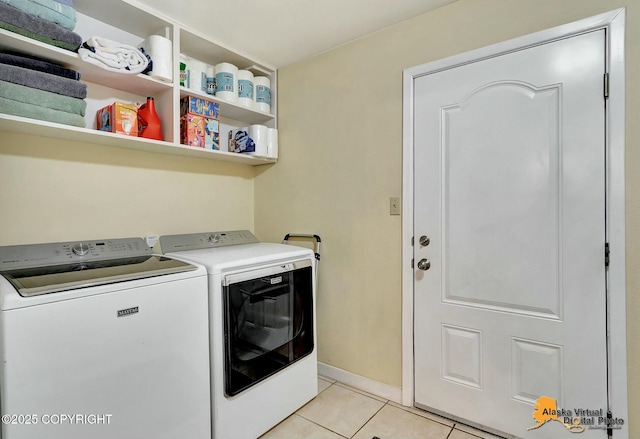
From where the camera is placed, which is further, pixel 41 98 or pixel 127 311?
pixel 41 98

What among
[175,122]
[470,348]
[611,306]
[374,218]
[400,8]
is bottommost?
[470,348]

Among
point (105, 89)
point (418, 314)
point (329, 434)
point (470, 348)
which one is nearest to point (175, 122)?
point (105, 89)

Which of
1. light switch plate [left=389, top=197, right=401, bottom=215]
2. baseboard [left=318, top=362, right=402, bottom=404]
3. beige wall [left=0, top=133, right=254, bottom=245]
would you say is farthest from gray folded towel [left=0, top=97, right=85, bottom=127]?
baseboard [left=318, top=362, right=402, bottom=404]

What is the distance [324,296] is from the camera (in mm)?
2291

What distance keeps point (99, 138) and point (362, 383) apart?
2.11m

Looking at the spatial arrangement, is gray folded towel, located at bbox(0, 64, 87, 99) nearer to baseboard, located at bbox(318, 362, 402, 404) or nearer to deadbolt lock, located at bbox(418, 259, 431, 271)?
deadbolt lock, located at bbox(418, 259, 431, 271)

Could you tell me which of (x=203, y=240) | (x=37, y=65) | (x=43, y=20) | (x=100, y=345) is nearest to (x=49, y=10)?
(x=43, y=20)

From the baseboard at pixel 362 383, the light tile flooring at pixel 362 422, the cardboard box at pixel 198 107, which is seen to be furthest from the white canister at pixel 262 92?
the light tile flooring at pixel 362 422

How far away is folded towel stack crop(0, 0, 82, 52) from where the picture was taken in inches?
51.0

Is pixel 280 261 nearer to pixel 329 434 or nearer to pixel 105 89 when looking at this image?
pixel 329 434

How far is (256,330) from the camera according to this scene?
1.68 m

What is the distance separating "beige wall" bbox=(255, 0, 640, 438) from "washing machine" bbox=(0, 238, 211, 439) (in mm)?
992

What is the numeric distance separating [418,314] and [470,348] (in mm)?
311

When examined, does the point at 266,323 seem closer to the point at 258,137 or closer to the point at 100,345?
the point at 100,345
